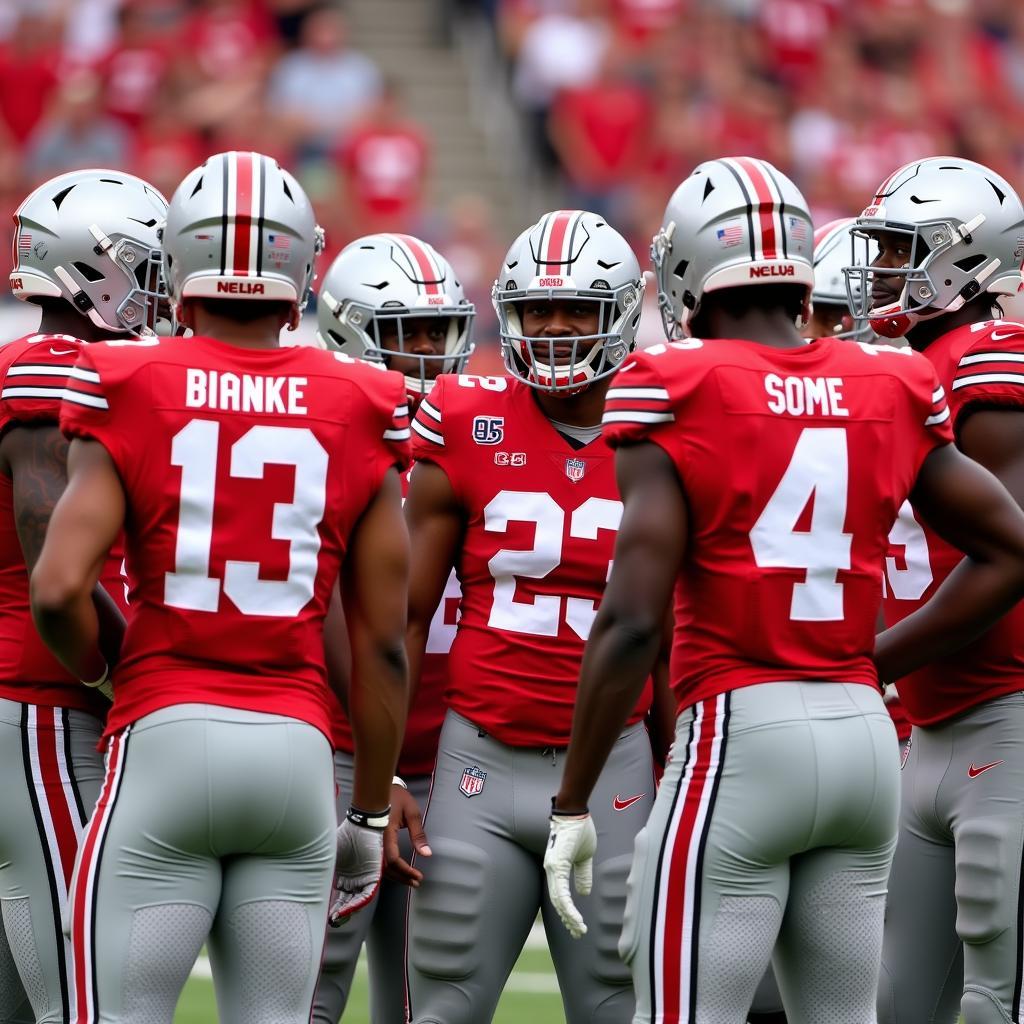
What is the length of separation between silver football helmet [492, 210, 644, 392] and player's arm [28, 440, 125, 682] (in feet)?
4.03

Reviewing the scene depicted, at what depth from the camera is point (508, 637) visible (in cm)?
399

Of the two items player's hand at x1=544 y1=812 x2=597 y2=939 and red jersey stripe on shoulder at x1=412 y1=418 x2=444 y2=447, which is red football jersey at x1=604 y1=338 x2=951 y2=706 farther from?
red jersey stripe on shoulder at x1=412 y1=418 x2=444 y2=447

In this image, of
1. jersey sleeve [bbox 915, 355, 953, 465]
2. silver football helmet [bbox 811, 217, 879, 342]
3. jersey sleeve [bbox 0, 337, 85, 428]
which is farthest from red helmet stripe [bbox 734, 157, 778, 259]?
silver football helmet [bbox 811, 217, 879, 342]

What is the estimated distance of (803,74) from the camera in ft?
41.2

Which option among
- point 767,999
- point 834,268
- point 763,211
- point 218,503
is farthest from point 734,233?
point 767,999

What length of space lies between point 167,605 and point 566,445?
1201 millimetres

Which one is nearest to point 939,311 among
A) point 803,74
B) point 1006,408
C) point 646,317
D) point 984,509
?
point 1006,408

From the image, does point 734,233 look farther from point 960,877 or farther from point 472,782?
point 960,877

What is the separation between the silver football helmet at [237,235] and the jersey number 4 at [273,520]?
30 centimetres

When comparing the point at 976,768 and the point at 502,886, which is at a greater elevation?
the point at 976,768

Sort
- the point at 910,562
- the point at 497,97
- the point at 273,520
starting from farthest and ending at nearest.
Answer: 1. the point at 497,97
2. the point at 910,562
3. the point at 273,520

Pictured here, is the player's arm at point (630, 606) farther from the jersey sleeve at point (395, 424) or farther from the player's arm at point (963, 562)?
the player's arm at point (963, 562)

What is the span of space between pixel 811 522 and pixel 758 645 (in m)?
0.23

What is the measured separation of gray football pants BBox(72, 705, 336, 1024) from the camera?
10.0 ft
